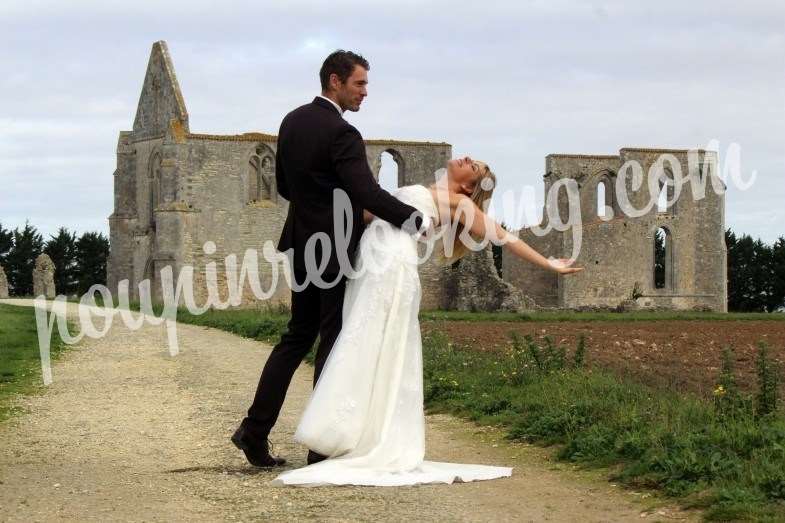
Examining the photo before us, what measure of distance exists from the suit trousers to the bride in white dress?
0.10 metres

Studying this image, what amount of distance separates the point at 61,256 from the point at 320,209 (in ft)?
189

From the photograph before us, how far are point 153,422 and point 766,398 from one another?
472 centimetres

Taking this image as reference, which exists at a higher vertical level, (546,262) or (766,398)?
(546,262)

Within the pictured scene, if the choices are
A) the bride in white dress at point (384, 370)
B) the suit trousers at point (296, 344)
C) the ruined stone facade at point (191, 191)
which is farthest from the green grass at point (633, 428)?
the ruined stone facade at point (191, 191)

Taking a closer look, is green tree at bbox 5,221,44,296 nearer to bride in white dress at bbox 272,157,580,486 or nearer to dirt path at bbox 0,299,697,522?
dirt path at bbox 0,299,697,522

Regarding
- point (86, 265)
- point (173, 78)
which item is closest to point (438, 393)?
point (173, 78)

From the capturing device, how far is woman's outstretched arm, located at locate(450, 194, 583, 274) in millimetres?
6559

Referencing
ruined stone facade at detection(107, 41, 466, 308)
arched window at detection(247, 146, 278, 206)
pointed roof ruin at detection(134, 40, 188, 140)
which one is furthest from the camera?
arched window at detection(247, 146, 278, 206)

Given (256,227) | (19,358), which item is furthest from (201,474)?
(256,227)

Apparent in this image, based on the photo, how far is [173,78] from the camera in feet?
123

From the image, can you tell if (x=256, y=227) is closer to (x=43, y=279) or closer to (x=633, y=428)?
(x=43, y=279)

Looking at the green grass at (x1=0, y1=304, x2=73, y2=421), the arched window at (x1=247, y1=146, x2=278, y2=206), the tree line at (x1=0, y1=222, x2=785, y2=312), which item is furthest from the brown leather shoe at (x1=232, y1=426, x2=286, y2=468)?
the tree line at (x1=0, y1=222, x2=785, y2=312)

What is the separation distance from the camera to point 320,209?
654 cm

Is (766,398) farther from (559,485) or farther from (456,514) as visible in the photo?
(456,514)
